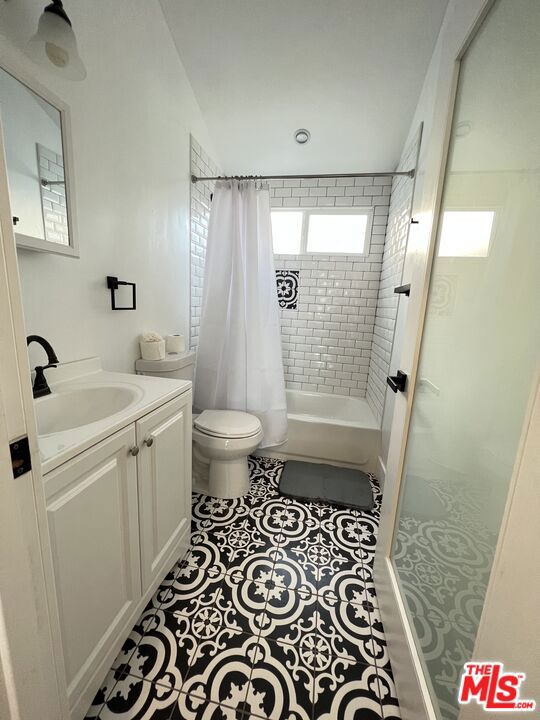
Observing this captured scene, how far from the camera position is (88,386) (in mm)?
1144

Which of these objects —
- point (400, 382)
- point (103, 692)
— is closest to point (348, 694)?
point (103, 692)

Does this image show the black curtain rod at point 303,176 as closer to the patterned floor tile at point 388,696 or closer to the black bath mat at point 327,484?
the black bath mat at point 327,484

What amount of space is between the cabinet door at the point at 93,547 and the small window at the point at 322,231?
2.53 m

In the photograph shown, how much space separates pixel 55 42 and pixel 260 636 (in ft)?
7.30

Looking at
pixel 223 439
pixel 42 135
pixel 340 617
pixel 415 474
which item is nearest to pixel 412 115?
pixel 42 135

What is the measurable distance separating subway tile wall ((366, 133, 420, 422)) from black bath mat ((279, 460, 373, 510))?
1.68ft

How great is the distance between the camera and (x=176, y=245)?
6.45 feet

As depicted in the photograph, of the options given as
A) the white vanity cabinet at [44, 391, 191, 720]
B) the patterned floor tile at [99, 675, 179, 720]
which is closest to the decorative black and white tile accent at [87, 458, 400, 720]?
the patterned floor tile at [99, 675, 179, 720]

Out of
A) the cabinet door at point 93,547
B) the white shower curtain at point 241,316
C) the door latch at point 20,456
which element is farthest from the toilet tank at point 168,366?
the door latch at point 20,456

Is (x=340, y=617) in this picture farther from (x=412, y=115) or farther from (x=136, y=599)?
(x=412, y=115)

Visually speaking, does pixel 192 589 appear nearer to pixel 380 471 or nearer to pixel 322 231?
pixel 380 471

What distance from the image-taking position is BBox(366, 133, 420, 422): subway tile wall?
203cm

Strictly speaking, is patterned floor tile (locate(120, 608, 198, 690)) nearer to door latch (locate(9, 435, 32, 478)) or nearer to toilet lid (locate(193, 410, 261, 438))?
toilet lid (locate(193, 410, 261, 438))

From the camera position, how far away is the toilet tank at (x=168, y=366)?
1588mm
